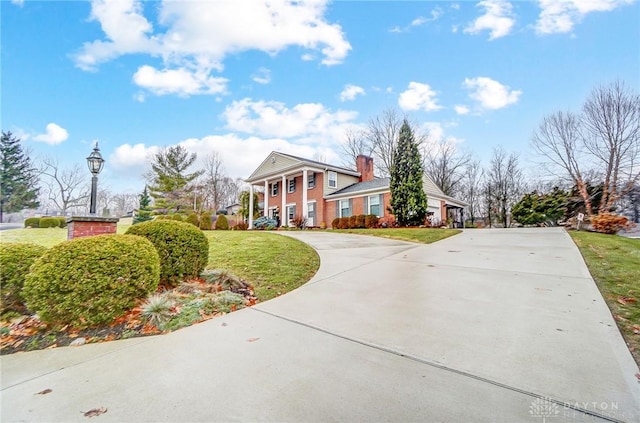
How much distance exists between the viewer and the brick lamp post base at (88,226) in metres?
4.63

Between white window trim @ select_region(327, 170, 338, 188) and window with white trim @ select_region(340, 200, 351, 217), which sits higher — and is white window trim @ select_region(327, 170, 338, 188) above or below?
above

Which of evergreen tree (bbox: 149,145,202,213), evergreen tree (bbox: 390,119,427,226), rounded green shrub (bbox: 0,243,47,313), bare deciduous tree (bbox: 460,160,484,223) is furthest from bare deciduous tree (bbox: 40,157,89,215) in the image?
bare deciduous tree (bbox: 460,160,484,223)

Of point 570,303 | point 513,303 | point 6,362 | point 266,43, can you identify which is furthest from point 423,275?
point 266,43

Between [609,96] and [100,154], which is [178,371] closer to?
[100,154]

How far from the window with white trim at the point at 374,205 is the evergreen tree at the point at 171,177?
19094 mm

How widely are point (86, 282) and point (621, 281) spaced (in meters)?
8.01

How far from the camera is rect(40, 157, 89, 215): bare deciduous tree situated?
22641 mm

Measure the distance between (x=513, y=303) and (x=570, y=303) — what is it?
2.35 ft

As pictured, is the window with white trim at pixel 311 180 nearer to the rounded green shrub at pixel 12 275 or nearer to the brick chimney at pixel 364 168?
the brick chimney at pixel 364 168

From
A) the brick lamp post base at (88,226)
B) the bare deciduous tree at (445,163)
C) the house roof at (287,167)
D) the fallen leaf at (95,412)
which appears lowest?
the fallen leaf at (95,412)

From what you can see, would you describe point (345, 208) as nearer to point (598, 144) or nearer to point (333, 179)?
point (333, 179)

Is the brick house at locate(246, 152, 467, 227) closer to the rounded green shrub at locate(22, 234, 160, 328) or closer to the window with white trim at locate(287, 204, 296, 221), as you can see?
the window with white trim at locate(287, 204, 296, 221)

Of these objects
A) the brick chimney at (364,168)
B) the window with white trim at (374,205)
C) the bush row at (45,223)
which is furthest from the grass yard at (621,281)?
the bush row at (45,223)

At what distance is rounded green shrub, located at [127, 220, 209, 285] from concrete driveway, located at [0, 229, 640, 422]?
1.77 metres
